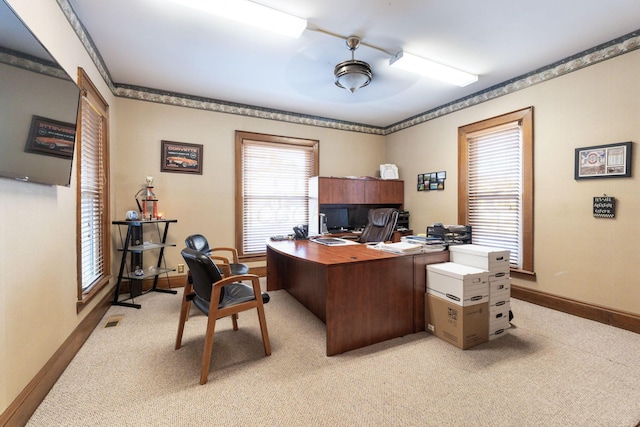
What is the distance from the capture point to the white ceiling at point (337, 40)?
2.27m

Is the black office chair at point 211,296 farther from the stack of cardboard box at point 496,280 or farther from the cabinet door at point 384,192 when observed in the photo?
the cabinet door at point 384,192

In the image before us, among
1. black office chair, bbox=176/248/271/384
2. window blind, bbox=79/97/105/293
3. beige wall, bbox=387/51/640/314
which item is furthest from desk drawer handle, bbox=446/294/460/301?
window blind, bbox=79/97/105/293

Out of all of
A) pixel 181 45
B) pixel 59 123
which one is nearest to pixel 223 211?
pixel 181 45

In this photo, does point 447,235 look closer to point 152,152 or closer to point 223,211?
point 223,211

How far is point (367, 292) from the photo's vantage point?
2303mm

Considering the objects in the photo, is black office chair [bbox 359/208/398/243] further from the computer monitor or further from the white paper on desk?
the computer monitor

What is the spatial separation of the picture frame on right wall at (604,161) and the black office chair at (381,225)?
199cm

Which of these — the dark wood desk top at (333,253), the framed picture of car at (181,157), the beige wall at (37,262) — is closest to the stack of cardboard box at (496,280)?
the dark wood desk top at (333,253)

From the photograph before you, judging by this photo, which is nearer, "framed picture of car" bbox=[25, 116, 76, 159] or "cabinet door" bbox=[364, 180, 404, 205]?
"framed picture of car" bbox=[25, 116, 76, 159]

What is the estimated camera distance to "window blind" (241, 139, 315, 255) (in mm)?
4531

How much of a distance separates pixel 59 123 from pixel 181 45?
155 centimetres

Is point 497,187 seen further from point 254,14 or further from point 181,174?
point 181,174

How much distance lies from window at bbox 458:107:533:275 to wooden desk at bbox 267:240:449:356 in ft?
5.18

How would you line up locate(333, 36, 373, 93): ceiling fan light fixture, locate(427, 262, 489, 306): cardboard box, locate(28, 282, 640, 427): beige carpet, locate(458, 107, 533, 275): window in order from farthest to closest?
locate(458, 107, 533, 275): window
locate(333, 36, 373, 93): ceiling fan light fixture
locate(427, 262, 489, 306): cardboard box
locate(28, 282, 640, 427): beige carpet
